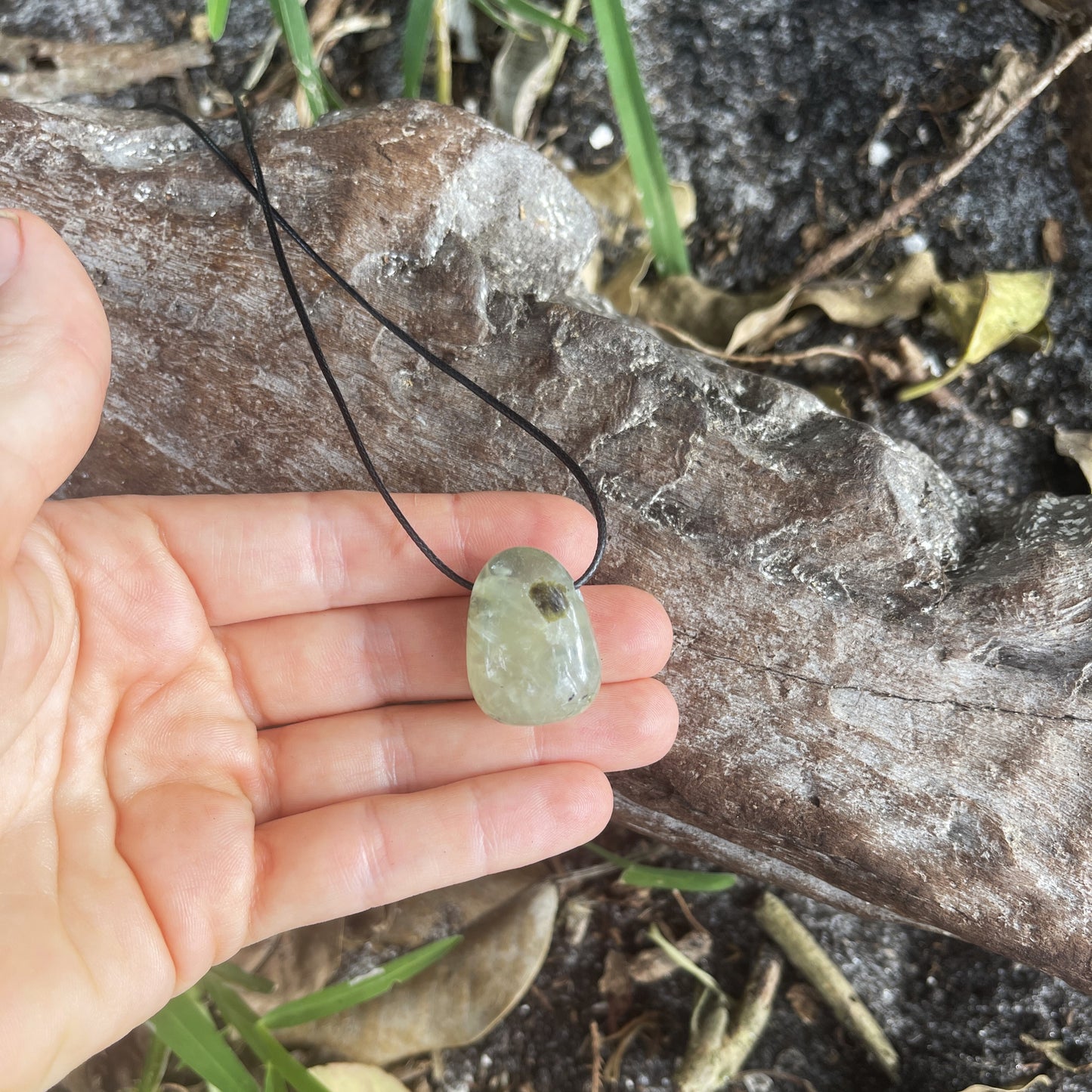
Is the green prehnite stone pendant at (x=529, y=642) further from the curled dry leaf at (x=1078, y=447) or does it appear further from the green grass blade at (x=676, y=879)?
the curled dry leaf at (x=1078, y=447)

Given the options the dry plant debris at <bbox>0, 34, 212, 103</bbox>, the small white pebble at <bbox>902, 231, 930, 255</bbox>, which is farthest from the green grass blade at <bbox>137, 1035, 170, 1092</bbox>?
the small white pebble at <bbox>902, 231, 930, 255</bbox>

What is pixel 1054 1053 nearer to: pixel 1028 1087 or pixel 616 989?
pixel 1028 1087

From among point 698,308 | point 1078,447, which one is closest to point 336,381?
point 698,308

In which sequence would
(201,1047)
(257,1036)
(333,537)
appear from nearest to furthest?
(333,537) → (201,1047) → (257,1036)

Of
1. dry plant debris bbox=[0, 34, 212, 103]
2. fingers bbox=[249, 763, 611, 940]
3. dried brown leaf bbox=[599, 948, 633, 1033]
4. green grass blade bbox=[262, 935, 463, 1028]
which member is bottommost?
dried brown leaf bbox=[599, 948, 633, 1033]

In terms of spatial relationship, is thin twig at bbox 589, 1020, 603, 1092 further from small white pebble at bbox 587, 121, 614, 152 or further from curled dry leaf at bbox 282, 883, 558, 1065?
small white pebble at bbox 587, 121, 614, 152

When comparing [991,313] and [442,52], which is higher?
[442,52]

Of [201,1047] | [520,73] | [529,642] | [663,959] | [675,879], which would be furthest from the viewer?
[520,73]
